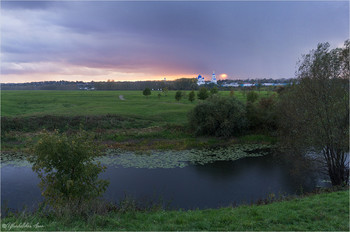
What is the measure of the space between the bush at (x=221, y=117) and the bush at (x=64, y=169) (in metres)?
26.0

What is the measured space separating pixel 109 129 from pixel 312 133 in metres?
31.0

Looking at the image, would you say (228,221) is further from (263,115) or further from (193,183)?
(263,115)

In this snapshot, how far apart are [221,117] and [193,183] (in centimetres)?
1771

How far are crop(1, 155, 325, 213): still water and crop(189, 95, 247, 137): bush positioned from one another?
1104 cm

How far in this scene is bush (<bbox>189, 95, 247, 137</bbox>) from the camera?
117 feet

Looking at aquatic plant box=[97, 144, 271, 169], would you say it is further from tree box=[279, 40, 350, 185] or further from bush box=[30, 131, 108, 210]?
bush box=[30, 131, 108, 210]

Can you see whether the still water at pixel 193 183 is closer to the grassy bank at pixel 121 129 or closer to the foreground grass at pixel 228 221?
the foreground grass at pixel 228 221

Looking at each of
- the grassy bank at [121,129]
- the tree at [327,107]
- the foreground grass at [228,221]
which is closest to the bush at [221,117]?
the grassy bank at [121,129]

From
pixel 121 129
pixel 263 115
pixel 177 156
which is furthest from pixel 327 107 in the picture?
pixel 121 129

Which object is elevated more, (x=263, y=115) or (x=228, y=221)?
(x=263, y=115)

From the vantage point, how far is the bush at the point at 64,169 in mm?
10695

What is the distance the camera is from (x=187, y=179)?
20.8 m

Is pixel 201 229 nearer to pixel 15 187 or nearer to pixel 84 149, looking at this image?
pixel 84 149

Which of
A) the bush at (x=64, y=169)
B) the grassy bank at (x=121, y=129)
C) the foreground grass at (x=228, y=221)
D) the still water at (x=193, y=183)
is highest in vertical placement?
the bush at (x=64, y=169)
